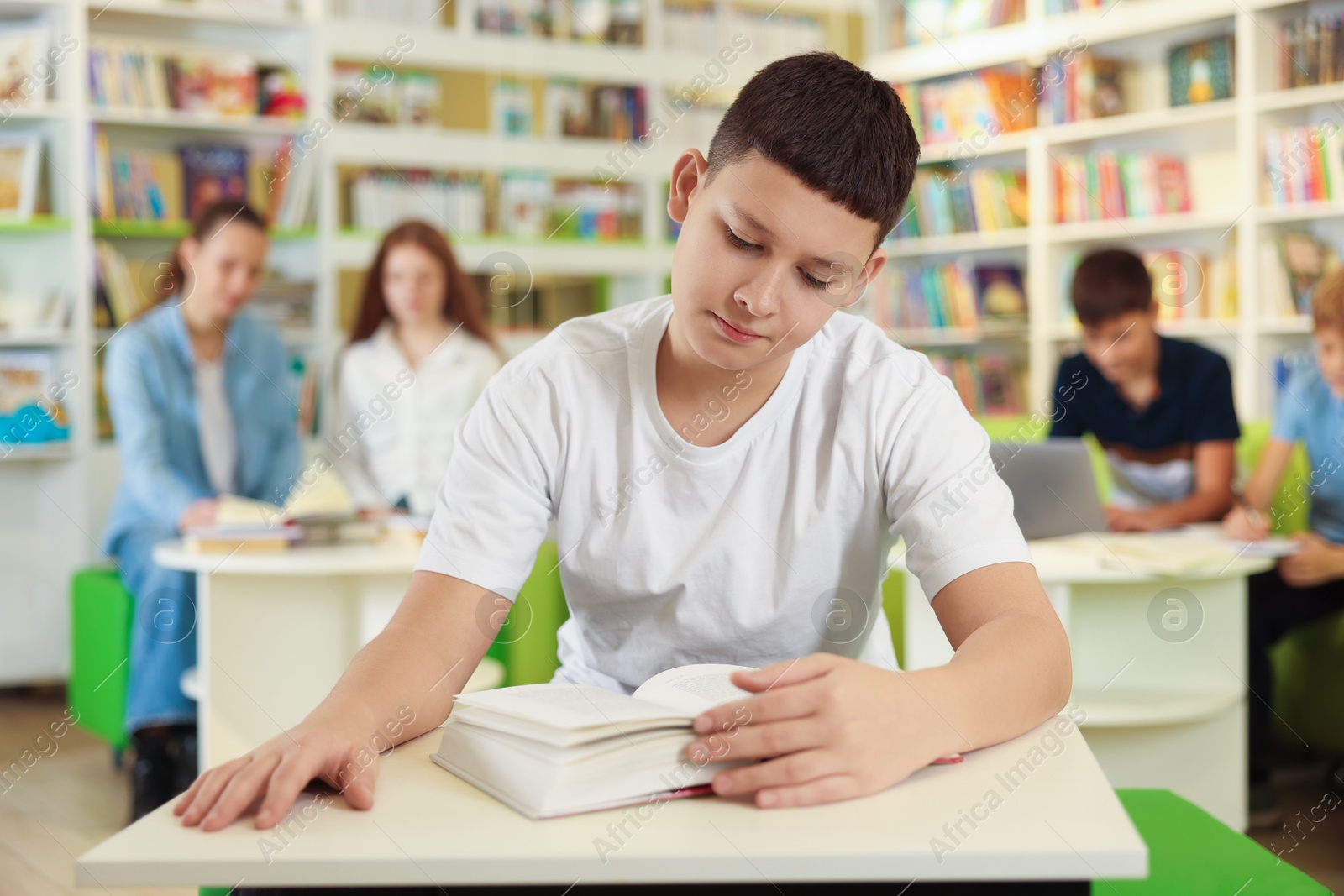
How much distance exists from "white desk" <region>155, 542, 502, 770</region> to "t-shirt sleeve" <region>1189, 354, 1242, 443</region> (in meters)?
1.86

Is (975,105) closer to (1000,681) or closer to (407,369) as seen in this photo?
(407,369)

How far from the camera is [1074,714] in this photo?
3.89 feet

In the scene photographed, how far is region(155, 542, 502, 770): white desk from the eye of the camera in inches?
103

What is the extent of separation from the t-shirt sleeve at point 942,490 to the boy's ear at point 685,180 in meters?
0.30

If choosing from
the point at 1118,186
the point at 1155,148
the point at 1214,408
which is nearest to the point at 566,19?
the point at 1118,186

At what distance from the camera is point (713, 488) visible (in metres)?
1.29

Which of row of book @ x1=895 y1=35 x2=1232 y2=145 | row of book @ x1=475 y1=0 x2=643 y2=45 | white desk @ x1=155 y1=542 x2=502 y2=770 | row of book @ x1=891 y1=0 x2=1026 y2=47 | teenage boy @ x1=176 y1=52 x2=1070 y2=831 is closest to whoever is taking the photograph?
teenage boy @ x1=176 y1=52 x2=1070 y2=831

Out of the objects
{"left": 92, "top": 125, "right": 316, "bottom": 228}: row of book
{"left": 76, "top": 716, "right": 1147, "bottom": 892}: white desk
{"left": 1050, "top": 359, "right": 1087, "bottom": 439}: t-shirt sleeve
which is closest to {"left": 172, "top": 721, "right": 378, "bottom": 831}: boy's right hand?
{"left": 76, "top": 716, "right": 1147, "bottom": 892}: white desk

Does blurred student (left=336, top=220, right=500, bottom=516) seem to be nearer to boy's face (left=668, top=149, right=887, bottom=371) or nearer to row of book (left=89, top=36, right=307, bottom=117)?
row of book (left=89, top=36, right=307, bottom=117)

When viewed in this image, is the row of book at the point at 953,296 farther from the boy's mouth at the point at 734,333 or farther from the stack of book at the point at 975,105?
the boy's mouth at the point at 734,333

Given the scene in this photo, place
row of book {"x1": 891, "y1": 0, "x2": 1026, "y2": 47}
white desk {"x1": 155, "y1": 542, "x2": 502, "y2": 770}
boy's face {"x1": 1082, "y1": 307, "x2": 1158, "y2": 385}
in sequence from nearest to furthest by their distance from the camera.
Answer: white desk {"x1": 155, "y1": 542, "x2": 502, "y2": 770} → boy's face {"x1": 1082, "y1": 307, "x2": 1158, "y2": 385} → row of book {"x1": 891, "y1": 0, "x2": 1026, "y2": 47}

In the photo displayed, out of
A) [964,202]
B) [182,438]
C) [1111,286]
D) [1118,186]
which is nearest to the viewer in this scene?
[1111,286]

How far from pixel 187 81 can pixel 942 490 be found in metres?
3.81

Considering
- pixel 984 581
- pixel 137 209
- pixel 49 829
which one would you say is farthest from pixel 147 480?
pixel 984 581
